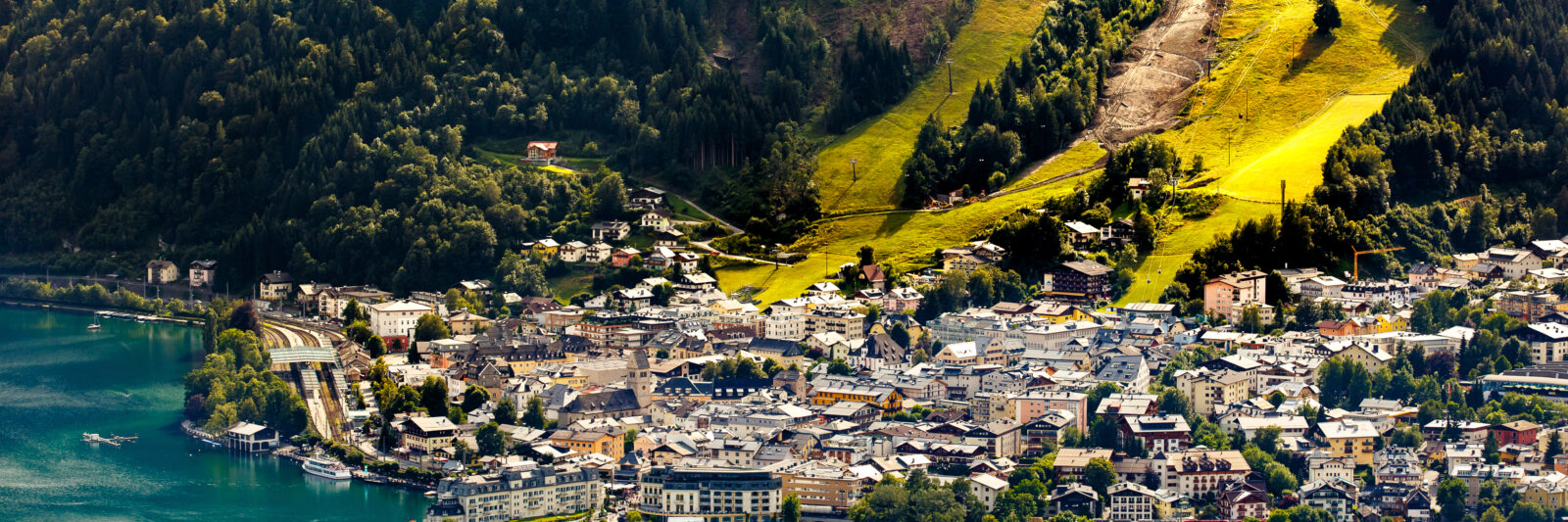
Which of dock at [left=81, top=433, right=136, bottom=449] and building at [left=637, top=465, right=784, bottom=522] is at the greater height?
dock at [left=81, top=433, right=136, bottom=449]

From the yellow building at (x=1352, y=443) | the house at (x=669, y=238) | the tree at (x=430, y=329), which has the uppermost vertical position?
the house at (x=669, y=238)

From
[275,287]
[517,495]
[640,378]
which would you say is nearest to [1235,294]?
[640,378]

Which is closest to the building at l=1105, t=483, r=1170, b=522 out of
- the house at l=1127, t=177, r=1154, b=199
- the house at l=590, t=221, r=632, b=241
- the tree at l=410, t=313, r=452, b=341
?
the tree at l=410, t=313, r=452, b=341

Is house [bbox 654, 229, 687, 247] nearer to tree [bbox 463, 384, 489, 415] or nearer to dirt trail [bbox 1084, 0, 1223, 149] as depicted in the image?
dirt trail [bbox 1084, 0, 1223, 149]

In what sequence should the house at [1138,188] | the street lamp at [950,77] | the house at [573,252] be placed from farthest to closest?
the street lamp at [950,77], the house at [573,252], the house at [1138,188]

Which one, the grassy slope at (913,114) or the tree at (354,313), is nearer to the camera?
the tree at (354,313)

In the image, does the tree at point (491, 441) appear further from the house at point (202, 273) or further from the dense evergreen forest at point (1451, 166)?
the house at point (202, 273)

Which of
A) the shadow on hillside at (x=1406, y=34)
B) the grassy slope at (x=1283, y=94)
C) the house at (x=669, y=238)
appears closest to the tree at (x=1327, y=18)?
the grassy slope at (x=1283, y=94)

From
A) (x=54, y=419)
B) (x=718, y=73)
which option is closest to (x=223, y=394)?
(x=54, y=419)
